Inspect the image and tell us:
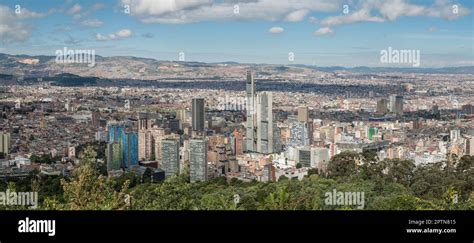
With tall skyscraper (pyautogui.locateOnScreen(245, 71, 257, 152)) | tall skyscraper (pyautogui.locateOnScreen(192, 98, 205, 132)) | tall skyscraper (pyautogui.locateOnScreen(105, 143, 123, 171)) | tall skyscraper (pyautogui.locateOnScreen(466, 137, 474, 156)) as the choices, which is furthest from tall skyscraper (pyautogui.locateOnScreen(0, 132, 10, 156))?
tall skyscraper (pyautogui.locateOnScreen(466, 137, 474, 156))

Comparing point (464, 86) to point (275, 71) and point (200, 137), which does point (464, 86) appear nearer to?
point (275, 71)

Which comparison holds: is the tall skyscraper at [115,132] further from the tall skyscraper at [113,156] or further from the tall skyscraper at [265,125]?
the tall skyscraper at [265,125]

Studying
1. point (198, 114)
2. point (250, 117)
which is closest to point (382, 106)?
point (250, 117)

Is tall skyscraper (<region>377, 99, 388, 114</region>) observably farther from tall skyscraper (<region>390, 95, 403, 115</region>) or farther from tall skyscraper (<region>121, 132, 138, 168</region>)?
tall skyscraper (<region>121, 132, 138, 168</region>)

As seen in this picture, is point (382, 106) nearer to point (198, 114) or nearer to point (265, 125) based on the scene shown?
point (265, 125)
